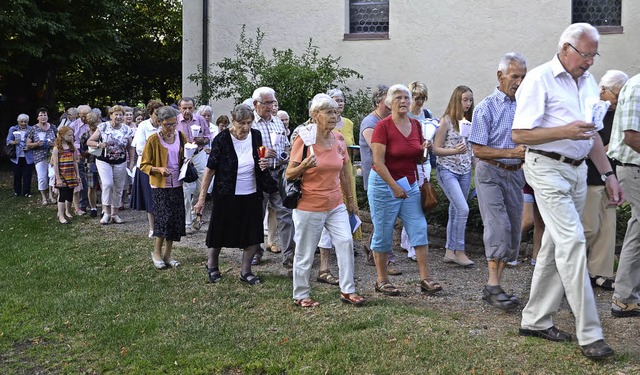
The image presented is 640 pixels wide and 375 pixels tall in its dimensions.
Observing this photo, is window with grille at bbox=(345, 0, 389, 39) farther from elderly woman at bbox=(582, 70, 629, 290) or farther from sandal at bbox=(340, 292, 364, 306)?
sandal at bbox=(340, 292, 364, 306)

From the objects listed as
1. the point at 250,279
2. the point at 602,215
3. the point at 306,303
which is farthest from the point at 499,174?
the point at 250,279

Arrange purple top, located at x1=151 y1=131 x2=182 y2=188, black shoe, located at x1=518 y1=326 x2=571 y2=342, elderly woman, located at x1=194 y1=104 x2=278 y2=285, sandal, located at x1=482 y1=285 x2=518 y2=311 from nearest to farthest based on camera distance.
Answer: black shoe, located at x1=518 y1=326 x2=571 y2=342 → sandal, located at x1=482 y1=285 x2=518 y2=311 → elderly woman, located at x1=194 y1=104 x2=278 y2=285 → purple top, located at x1=151 y1=131 x2=182 y2=188

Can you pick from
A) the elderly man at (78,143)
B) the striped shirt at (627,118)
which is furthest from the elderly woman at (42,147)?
the striped shirt at (627,118)

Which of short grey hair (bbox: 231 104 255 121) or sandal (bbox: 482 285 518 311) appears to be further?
short grey hair (bbox: 231 104 255 121)

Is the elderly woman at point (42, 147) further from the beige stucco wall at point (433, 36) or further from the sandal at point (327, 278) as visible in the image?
the sandal at point (327, 278)

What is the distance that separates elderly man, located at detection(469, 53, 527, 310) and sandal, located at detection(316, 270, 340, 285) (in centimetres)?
177

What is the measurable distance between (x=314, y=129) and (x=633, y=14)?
1066cm

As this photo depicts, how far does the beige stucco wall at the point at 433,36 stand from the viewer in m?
16.1

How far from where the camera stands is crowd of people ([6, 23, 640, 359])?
572cm

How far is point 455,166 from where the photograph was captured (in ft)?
30.6

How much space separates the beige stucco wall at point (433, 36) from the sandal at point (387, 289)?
9.71 meters

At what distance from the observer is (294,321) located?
6980mm

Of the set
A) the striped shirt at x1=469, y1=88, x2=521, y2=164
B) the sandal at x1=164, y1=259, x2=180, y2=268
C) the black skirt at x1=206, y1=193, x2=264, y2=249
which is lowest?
the sandal at x1=164, y1=259, x2=180, y2=268

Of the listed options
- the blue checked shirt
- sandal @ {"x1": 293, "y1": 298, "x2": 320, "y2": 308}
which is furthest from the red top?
the blue checked shirt
